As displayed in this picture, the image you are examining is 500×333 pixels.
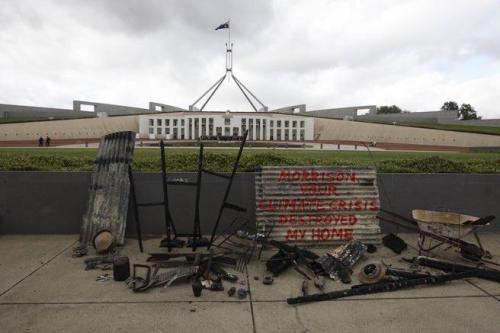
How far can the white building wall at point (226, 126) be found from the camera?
63.8 meters

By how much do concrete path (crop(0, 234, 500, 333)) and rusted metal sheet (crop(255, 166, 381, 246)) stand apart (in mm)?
→ 1692

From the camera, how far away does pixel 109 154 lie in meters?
7.66

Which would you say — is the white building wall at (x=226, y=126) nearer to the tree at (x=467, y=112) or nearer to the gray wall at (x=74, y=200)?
the gray wall at (x=74, y=200)

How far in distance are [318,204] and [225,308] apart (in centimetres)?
342

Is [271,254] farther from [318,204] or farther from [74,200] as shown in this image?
[74,200]

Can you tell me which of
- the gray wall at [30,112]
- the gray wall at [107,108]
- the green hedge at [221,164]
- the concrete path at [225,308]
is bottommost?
the concrete path at [225,308]

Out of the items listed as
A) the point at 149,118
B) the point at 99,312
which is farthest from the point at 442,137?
the point at 99,312

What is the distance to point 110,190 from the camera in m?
7.39

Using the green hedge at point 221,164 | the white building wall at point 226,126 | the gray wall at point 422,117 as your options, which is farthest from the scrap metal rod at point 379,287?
the gray wall at point 422,117

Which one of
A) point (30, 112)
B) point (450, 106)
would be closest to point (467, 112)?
point (450, 106)

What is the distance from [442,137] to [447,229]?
175ft

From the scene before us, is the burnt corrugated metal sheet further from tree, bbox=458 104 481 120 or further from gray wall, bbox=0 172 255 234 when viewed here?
tree, bbox=458 104 481 120

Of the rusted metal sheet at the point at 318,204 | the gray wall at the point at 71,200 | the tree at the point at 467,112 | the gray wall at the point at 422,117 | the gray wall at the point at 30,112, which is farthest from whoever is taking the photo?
the tree at the point at 467,112

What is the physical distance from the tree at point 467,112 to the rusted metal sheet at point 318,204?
12242cm
